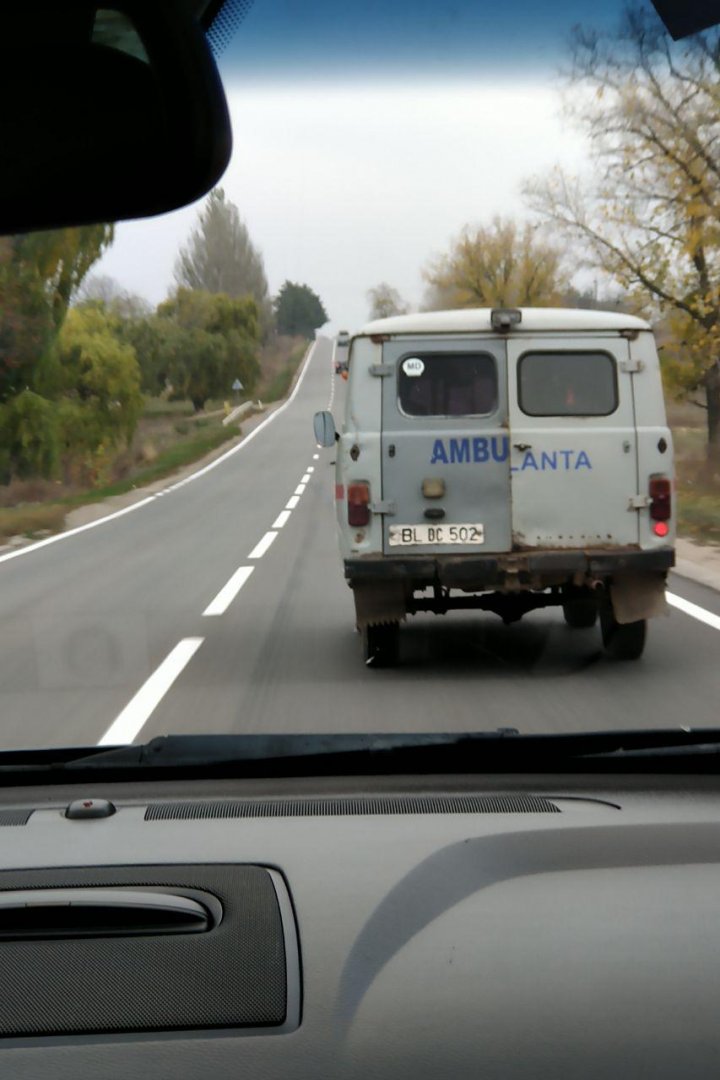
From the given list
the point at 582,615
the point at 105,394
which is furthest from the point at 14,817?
the point at 105,394

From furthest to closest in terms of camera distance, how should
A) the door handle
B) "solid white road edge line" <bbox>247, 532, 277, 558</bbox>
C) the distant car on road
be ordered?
"solid white road edge line" <bbox>247, 532, 277, 558</bbox> → the distant car on road → the door handle

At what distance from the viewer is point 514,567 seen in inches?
345

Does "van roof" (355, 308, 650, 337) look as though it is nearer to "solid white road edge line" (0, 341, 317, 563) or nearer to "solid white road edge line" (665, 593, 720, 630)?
"solid white road edge line" (0, 341, 317, 563)

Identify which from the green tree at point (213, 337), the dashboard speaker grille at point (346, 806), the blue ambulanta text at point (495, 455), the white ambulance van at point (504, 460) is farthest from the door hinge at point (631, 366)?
the dashboard speaker grille at point (346, 806)

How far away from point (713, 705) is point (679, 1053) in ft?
17.0

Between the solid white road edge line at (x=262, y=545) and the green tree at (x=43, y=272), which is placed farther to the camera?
the solid white road edge line at (x=262, y=545)

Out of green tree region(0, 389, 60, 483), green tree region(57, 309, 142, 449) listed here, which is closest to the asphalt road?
green tree region(0, 389, 60, 483)

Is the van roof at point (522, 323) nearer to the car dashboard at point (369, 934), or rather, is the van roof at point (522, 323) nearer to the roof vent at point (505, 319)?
the roof vent at point (505, 319)

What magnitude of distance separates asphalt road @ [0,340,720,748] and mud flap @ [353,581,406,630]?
0.35 m

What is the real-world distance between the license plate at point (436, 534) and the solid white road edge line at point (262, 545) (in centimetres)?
763

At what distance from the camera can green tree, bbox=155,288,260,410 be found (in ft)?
20.5

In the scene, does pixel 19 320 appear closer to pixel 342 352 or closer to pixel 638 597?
pixel 342 352

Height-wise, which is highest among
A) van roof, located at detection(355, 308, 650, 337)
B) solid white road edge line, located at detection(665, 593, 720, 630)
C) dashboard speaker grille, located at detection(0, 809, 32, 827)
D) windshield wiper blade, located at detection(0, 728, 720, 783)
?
van roof, located at detection(355, 308, 650, 337)

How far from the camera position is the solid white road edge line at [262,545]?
54.7 feet
